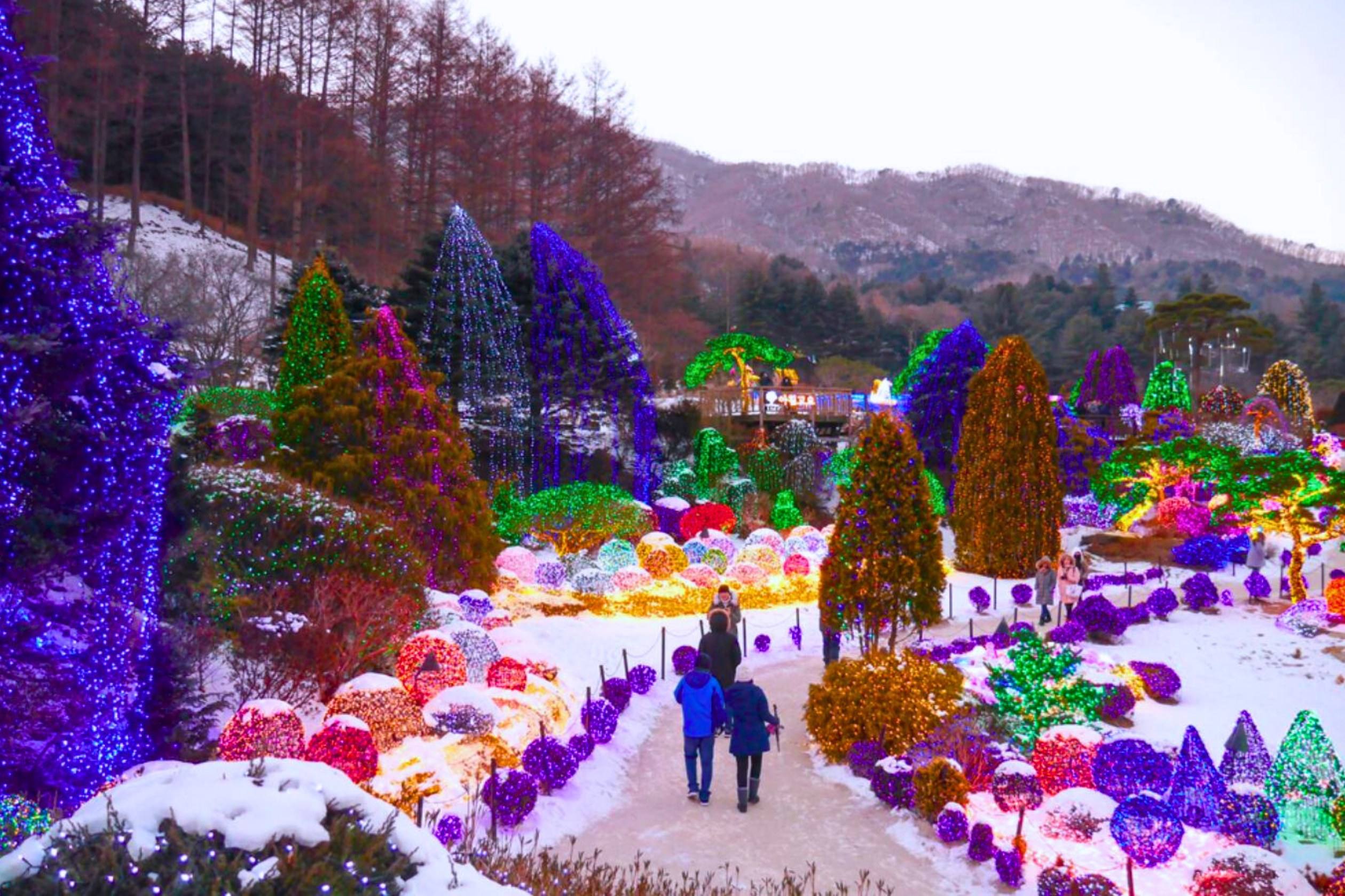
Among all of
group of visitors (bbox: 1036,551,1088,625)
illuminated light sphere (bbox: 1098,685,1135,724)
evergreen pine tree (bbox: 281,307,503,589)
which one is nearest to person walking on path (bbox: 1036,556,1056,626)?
group of visitors (bbox: 1036,551,1088,625)

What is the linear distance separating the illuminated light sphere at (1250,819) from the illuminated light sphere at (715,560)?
10619 millimetres

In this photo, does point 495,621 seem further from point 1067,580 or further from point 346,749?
point 1067,580

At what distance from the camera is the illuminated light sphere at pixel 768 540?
1883cm

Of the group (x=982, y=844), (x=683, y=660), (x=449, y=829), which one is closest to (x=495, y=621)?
(x=683, y=660)

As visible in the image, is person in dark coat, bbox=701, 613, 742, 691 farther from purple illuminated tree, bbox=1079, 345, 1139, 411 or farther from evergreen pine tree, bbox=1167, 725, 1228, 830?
purple illuminated tree, bbox=1079, 345, 1139, 411

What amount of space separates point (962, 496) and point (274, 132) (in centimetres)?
2665

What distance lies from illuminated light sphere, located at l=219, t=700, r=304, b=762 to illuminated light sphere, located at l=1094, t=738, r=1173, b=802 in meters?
6.64

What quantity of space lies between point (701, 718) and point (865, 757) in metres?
1.87

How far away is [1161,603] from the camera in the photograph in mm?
15961

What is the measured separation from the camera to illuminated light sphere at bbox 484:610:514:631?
1191 centimetres

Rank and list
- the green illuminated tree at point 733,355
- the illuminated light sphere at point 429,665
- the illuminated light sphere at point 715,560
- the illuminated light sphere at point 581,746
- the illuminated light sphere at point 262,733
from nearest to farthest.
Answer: the illuminated light sphere at point 262,733 < the illuminated light sphere at point 581,746 < the illuminated light sphere at point 429,665 < the illuminated light sphere at point 715,560 < the green illuminated tree at point 733,355

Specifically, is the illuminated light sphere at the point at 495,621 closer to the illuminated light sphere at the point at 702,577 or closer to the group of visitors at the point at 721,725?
the group of visitors at the point at 721,725

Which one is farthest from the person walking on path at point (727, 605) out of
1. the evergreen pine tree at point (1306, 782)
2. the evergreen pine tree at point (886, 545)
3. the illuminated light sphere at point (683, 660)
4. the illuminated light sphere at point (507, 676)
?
the evergreen pine tree at point (1306, 782)

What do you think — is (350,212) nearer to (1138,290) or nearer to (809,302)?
(809,302)
